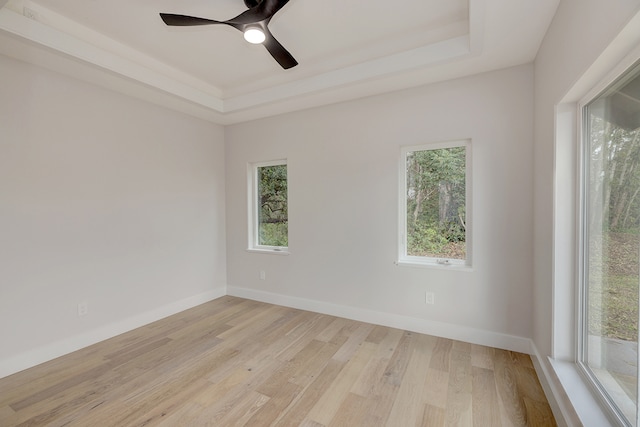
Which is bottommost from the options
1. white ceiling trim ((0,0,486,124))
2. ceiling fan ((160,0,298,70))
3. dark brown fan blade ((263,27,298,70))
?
dark brown fan blade ((263,27,298,70))

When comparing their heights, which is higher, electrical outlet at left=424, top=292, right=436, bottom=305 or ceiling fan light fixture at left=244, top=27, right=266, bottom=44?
ceiling fan light fixture at left=244, top=27, right=266, bottom=44

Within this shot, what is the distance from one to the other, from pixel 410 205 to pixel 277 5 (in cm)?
216

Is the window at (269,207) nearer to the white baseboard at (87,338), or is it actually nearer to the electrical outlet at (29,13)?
the white baseboard at (87,338)

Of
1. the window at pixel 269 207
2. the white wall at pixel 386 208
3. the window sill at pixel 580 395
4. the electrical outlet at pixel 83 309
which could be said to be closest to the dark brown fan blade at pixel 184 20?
the white wall at pixel 386 208

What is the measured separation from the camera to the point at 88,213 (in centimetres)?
269

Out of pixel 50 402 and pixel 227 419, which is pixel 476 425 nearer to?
pixel 227 419

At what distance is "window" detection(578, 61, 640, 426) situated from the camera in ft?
4.03

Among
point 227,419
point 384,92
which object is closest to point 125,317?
point 227,419

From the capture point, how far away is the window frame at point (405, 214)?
265 centimetres

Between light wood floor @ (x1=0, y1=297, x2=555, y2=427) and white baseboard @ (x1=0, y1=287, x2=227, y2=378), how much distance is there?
0.08m

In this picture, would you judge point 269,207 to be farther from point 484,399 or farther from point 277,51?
point 484,399

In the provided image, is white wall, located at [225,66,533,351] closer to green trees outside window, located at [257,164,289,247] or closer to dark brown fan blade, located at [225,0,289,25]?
green trees outside window, located at [257,164,289,247]

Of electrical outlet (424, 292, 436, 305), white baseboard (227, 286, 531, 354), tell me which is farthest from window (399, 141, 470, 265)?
white baseboard (227, 286, 531, 354)

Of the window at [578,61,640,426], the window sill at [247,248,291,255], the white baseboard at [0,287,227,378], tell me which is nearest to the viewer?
the window at [578,61,640,426]
